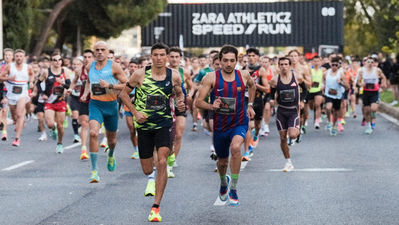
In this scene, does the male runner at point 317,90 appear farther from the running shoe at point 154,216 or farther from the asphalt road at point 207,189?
the running shoe at point 154,216

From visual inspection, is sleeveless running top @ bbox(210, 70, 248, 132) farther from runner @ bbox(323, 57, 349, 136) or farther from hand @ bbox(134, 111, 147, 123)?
runner @ bbox(323, 57, 349, 136)

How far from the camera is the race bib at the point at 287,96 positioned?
44.0ft

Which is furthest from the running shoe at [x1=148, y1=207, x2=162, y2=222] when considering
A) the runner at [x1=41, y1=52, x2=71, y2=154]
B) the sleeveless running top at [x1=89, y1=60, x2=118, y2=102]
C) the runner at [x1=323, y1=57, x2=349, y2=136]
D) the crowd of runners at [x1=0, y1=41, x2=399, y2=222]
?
the runner at [x1=323, y1=57, x2=349, y2=136]

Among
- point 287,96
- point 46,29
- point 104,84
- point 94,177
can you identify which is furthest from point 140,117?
point 46,29

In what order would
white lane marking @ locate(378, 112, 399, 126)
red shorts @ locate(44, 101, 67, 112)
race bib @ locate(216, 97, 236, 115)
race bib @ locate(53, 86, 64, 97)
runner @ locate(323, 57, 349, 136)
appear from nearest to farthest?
race bib @ locate(216, 97, 236, 115) → race bib @ locate(53, 86, 64, 97) → red shorts @ locate(44, 101, 67, 112) → runner @ locate(323, 57, 349, 136) → white lane marking @ locate(378, 112, 399, 126)

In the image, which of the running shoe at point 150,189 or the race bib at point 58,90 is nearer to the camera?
the running shoe at point 150,189

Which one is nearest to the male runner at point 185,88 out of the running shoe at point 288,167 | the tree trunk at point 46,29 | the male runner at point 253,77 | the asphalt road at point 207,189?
the asphalt road at point 207,189

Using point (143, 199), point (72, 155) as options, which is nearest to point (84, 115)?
point (72, 155)

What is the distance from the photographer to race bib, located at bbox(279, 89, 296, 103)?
13398 mm

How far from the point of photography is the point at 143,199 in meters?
10.0

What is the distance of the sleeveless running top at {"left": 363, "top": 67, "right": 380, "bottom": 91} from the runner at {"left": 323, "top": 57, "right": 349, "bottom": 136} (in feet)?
1.82

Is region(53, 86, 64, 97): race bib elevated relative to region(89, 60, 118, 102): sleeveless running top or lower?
lower

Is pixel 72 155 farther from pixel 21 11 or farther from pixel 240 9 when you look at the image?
pixel 240 9

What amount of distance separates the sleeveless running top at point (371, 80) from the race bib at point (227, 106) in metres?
11.5
